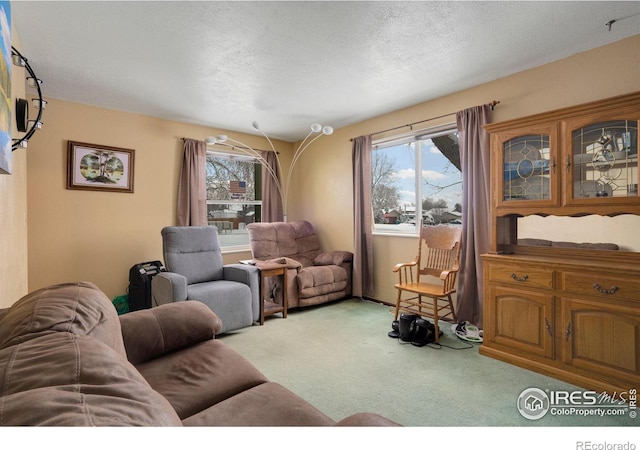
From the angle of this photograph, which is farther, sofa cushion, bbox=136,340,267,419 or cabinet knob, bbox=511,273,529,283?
cabinet knob, bbox=511,273,529,283

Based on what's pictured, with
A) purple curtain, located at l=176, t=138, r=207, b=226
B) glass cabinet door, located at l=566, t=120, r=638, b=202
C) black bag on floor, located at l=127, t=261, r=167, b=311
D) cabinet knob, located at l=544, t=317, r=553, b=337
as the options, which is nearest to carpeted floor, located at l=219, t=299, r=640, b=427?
cabinet knob, located at l=544, t=317, r=553, b=337

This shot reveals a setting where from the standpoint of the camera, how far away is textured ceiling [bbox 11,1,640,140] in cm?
201

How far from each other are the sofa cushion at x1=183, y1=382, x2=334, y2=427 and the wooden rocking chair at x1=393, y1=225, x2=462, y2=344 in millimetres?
2133

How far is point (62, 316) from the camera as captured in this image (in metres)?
0.95

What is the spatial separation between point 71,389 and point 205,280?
10.00 feet

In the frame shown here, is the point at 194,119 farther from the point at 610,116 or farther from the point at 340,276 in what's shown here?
the point at 610,116

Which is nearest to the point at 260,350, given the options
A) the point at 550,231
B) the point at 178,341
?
the point at 178,341

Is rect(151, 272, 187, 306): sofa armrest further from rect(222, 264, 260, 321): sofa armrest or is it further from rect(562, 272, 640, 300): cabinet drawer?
rect(562, 272, 640, 300): cabinet drawer

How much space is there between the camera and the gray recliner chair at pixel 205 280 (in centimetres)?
298

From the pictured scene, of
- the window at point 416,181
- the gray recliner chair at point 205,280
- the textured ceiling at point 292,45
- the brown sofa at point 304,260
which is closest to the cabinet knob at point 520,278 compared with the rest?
the window at point 416,181

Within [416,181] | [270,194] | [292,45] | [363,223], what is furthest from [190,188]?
[416,181]

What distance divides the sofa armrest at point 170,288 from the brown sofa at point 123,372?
3.74 feet

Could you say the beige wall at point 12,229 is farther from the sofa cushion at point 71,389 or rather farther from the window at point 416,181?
the window at point 416,181

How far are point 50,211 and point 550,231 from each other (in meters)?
4.96
